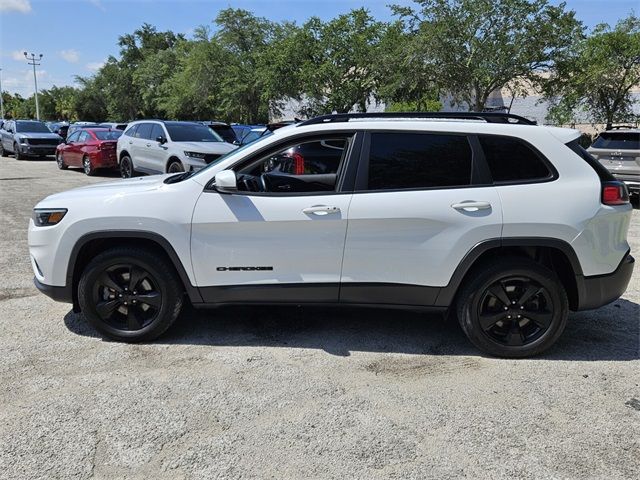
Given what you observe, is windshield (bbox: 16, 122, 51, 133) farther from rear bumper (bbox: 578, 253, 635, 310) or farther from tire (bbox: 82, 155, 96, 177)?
rear bumper (bbox: 578, 253, 635, 310)

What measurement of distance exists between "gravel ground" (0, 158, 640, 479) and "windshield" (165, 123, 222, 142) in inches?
331

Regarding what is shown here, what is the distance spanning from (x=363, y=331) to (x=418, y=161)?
1520 millimetres

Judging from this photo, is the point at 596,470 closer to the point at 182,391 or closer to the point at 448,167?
the point at 448,167

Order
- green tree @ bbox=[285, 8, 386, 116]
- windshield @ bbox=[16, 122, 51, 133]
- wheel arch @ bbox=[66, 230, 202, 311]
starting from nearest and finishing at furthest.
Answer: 1. wheel arch @ bbox=[66, 230, 202, 311]
2. windshield @ bbox=[16, 122, 51, 133]
3. green tree @ bbox=[285, 8, 386, 116]

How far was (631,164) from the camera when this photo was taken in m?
10.7

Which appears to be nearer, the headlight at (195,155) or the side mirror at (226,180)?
the side mirror at (226,180)

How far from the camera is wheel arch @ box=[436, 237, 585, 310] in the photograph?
12.6 feet

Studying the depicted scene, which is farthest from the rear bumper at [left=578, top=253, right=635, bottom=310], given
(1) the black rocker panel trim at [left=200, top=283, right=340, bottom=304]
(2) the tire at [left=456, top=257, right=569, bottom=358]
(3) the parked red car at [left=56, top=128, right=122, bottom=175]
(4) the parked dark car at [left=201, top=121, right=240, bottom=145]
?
(3) the parked red car at [left=56, top=128, right=122, bottom=175]

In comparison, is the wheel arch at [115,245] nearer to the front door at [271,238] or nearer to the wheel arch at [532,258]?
the front door at [271,238]

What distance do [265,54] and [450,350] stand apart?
28.9 meters

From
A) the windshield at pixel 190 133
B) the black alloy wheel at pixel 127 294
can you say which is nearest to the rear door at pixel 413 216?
the black alloy wheel at pixel 127 294

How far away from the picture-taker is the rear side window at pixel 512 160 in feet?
12.8

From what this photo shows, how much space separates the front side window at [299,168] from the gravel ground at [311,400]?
124 centimetres

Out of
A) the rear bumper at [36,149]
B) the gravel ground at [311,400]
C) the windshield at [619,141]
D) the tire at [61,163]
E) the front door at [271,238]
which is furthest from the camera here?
the rear bumper at [36,149]
